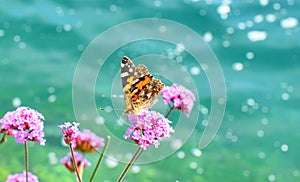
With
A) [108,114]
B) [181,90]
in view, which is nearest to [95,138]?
[181,90]

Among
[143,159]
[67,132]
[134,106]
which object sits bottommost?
[67,132]

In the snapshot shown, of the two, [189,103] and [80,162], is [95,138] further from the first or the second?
[189,103]

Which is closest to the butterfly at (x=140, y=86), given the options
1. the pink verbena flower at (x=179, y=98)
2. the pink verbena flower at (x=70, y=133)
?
the pink verbena flower at (x=179, y=98)

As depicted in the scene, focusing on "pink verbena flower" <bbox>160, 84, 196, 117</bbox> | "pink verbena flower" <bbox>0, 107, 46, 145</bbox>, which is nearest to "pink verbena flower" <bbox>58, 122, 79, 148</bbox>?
"pink verbena flower" <bbox>0, 107, 46, 145</bbox>

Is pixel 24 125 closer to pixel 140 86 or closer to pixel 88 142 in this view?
pixel 88 142

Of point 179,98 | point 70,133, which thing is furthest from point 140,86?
point 70,133

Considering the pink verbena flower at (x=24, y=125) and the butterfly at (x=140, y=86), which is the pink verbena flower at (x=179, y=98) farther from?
the pink verbena flower at (x=24, y=125)

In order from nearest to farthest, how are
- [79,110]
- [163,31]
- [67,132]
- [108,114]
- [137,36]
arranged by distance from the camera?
[67,132] < [79,110] < [108,114] < [163,31] < [137,36]
